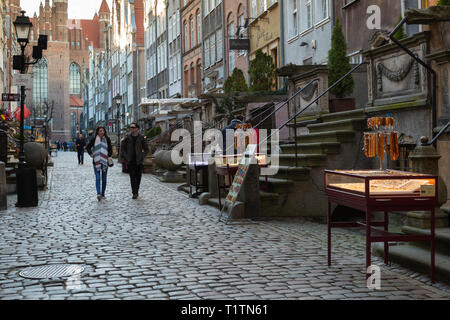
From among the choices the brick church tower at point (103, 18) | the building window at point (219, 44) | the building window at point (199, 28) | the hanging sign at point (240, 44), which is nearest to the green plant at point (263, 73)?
the hanging sign at point (240, 44)

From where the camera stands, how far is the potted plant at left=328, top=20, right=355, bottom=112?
14625 mm

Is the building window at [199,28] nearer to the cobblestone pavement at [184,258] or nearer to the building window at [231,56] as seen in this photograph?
the building window at [231,56]

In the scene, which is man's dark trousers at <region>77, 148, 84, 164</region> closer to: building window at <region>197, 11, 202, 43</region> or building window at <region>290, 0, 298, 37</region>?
building window at <region>197, 11, 202, 43</region>

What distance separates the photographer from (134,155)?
15.5m

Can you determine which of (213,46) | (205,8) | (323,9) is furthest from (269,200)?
(205,8)

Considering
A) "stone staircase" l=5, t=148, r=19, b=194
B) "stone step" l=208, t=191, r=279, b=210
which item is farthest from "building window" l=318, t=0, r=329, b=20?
"stone step" l=208, t=191, r=279, b=210

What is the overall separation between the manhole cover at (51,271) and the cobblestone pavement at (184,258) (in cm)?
11

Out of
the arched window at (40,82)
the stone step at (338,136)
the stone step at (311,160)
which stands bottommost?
the stone step at (311,160)

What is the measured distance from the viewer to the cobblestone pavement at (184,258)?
558cm

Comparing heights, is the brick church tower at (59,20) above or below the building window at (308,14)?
above

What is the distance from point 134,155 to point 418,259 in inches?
402

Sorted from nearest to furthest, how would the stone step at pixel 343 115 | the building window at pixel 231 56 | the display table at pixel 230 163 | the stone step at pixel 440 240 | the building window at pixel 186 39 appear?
the stone step at pixel 440 240, the display table at pixel 230 163, the stone step at pixel 343 115, the building window at pixel 231 56, the building window at pixel 186 39

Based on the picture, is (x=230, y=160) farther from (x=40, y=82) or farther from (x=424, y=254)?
(x=40, y=82)
